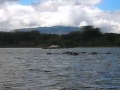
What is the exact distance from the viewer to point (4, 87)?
3212 centimetres

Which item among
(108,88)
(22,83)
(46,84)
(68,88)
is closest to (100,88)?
(108,88)

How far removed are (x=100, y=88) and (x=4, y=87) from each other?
8571mm

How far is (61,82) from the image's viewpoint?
36.0 m

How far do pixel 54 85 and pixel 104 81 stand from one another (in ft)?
18.8

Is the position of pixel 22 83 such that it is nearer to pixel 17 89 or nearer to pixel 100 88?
pixel 17 89

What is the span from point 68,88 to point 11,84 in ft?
19.4

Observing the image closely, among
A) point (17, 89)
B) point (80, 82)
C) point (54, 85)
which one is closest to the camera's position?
point (17, 89)

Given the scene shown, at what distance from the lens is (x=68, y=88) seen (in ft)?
104

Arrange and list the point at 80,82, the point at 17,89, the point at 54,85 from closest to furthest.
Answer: the point at 17,89
the point at 54,85
the point at 80,82

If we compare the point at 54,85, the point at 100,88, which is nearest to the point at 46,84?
the point at 54,85

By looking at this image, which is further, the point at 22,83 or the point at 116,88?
the point at 22,83

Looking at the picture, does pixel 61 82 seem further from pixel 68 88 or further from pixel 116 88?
pixel 116 88

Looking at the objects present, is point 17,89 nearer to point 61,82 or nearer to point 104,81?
point 61,82

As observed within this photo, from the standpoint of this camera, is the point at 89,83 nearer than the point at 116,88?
No
